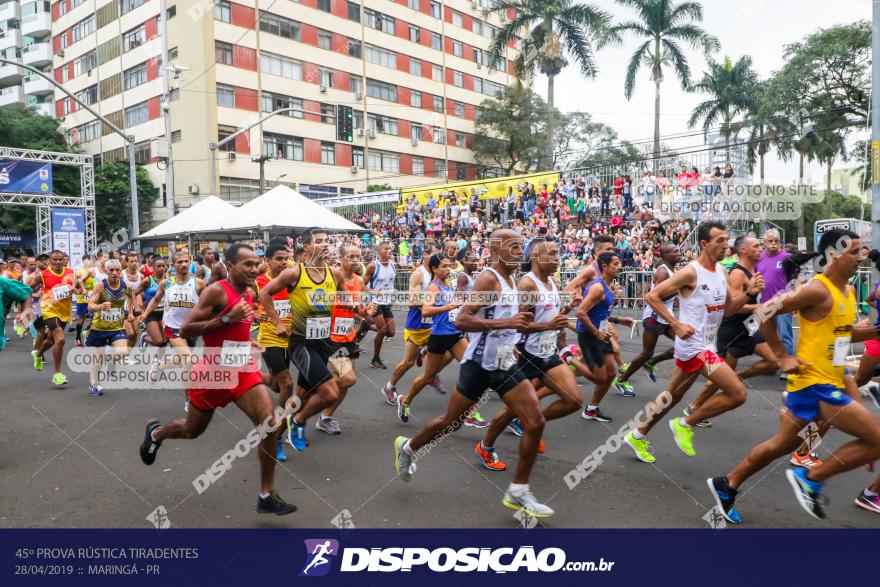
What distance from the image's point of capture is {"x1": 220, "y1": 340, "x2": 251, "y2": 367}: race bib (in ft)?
14.8

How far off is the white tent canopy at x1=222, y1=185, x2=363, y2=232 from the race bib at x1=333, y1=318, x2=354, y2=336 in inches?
423

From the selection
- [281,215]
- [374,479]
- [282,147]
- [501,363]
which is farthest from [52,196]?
[501,363]

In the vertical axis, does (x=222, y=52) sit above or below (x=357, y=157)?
above

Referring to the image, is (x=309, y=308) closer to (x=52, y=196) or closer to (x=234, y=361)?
(x=234, y=361)

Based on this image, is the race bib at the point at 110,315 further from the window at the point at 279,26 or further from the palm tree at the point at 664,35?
the window at the point at 279,26

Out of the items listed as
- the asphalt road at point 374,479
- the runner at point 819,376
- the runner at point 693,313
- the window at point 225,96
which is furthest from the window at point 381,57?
the runner at point 819,376

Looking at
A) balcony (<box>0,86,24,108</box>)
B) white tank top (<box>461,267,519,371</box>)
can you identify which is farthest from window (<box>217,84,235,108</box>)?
white tank top (<box>461,267,519,371</box>)

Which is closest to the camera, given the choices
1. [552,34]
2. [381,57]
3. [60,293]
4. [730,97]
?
[60,293]

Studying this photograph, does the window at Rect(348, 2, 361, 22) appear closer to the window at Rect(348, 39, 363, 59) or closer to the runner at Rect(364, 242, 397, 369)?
the window at Rect(348, 39, 363, 59)

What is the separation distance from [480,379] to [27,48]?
60.7 meters

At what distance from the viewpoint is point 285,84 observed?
137 feet

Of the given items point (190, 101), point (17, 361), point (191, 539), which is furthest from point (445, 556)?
point (190, 101)

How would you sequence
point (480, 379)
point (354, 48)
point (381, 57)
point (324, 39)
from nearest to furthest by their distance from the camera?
point (480, 379)
point (324, 39)
point (354, 48)
point (381, 57)

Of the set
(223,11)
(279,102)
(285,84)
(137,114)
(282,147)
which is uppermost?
(223,11)
